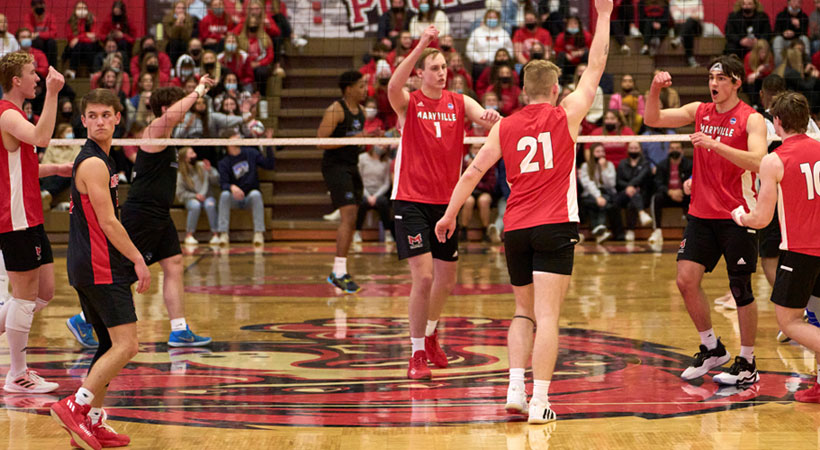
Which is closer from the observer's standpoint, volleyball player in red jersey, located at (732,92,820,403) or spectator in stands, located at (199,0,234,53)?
volleyball player in red jersey, located at (732,92,820,403)

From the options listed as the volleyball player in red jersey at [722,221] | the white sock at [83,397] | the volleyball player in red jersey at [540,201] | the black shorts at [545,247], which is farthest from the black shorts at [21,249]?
the volleyball player in red jersey at [722,221]

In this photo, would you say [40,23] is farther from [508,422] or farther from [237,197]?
[508,422]

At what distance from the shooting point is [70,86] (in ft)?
49.8

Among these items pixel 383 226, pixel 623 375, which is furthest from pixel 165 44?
pixel 623 375

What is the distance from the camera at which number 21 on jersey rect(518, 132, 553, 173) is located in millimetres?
5215

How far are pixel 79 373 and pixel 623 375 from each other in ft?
11.2

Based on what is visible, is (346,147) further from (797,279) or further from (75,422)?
(75,422)

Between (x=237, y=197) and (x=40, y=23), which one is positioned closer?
(x=237, y=197)

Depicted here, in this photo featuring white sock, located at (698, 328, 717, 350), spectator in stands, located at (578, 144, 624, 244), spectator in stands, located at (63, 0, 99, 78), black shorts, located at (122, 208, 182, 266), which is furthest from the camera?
spectator in stands, located at (63, 0, 99, 78)

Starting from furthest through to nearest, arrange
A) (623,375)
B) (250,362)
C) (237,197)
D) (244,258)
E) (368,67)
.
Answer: (368,67) < (237,197) < (244,258) < (250,362) < (623,375)

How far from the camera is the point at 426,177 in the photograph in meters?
6.36

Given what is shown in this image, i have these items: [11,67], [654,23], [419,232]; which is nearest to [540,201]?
[419,232]

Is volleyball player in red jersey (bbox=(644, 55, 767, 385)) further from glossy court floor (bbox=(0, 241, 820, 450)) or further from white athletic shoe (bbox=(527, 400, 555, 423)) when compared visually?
white athletic shoe (bbox=(527, 400, 555, 423))

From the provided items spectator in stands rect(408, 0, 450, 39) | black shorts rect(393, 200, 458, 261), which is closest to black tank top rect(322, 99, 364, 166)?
black shorts rect(393, 200, 458, 261)
